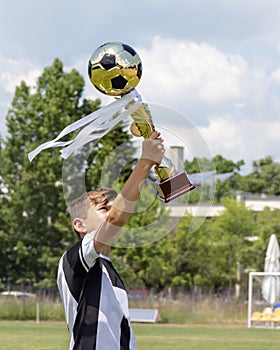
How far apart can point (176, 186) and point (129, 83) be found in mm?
584

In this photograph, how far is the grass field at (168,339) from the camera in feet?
51.0

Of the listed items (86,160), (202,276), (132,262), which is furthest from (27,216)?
(86,160)

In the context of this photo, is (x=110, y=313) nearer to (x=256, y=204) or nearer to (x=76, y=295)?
(x=76, y=295)

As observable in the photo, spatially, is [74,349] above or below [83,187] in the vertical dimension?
below

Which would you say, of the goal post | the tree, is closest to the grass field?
the goal post

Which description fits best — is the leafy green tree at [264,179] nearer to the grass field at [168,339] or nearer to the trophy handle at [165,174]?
A: the grass field at [168,339]

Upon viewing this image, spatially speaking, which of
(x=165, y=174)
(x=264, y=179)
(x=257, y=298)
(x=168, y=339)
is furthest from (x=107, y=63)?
(x=264, y=179)

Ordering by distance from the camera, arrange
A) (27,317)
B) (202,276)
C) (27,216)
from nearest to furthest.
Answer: (27,317) → (27,216) → (202,276)


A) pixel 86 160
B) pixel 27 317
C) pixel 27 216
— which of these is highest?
pixel 27 216

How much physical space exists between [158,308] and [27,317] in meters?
4.23

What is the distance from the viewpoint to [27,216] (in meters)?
→ 38.6

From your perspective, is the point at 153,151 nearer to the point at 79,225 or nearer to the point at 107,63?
the point at 107,63

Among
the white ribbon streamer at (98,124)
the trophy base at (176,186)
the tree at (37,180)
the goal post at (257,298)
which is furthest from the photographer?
the tree at (37,180)

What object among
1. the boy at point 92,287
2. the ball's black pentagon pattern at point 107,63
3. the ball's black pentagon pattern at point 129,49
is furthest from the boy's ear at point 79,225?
the ball's black pentagon pattern at point 129,49
